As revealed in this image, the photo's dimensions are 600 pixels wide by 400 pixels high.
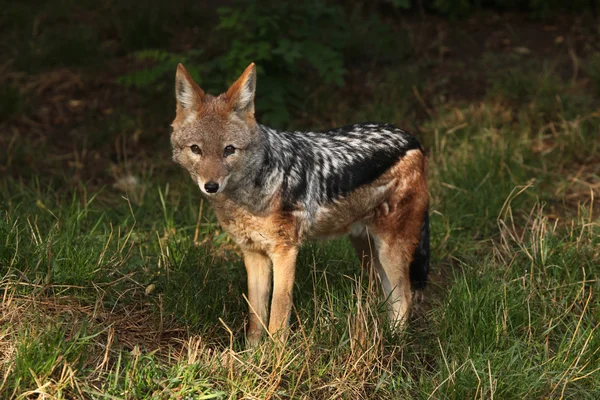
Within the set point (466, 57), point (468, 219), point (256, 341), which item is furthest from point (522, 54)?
point (256, 341)

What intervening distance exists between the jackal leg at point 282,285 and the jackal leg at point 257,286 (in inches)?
9.6

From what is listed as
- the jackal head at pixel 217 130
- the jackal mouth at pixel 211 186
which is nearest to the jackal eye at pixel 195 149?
the jackal head at pixel 217 130

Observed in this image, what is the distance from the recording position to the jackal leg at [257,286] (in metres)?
5.54

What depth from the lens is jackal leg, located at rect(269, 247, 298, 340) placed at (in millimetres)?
5266

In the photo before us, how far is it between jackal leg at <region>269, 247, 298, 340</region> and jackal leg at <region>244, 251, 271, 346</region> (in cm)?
24

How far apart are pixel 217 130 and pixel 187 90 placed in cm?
33

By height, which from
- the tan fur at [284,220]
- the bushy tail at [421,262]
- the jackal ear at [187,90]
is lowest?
the bushy tail at [421,262]

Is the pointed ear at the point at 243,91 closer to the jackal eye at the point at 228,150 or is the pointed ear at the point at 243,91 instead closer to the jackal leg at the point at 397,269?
the jackal eye at the point at 228,150

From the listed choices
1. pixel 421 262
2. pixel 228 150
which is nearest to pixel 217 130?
pixel 228 150

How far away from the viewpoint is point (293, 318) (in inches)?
224

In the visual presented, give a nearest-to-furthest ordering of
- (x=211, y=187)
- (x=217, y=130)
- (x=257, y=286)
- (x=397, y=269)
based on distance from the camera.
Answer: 1. (x=211, y=187)
2. (x=217, y=130)
3. (x=257, y=286)
4. (x=397, y=269)

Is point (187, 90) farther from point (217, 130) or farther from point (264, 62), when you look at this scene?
point (264, 62)

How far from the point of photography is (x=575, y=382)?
4848 mm

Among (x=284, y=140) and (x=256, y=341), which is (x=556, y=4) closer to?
(x=284, y=140)
